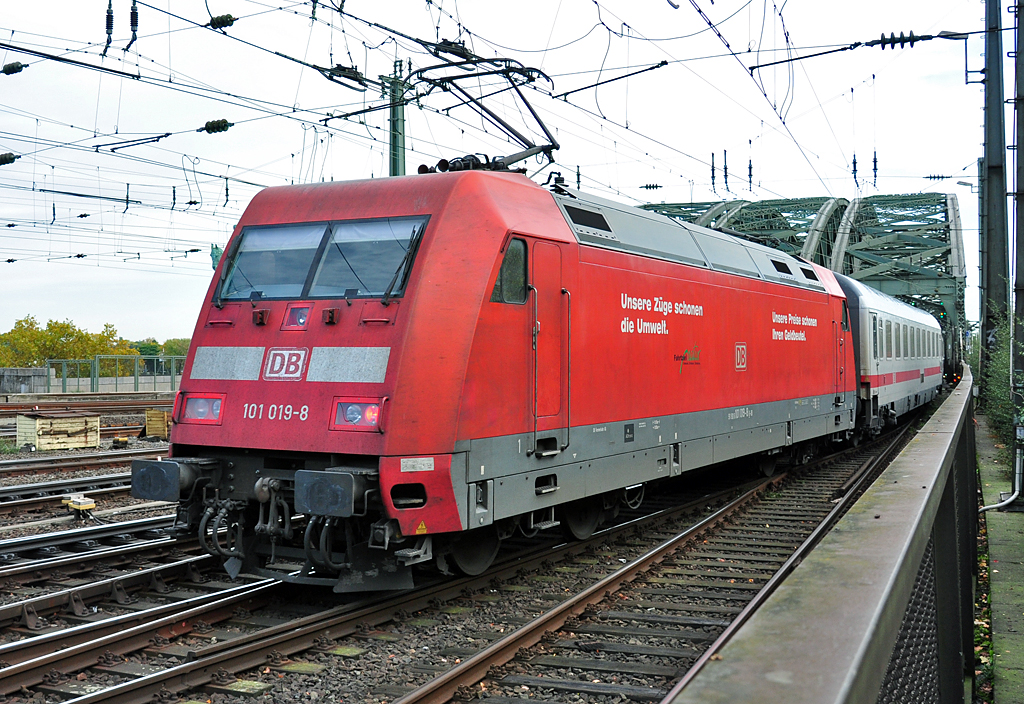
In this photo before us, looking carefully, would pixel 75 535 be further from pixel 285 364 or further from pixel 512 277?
pixel 512 277

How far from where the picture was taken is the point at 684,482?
1388cm

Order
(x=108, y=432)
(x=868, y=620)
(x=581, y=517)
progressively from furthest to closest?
(x=108, y=432) → (x=581, y=517) → (x=868, y=620)

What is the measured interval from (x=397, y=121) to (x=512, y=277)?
9925 mm

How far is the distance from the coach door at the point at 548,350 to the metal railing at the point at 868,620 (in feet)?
13.7

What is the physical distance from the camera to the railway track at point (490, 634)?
207 inches

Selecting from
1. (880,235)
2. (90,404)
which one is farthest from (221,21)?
(880,235)

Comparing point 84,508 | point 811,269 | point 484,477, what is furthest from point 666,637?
point 811,269

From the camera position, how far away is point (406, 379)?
639cm

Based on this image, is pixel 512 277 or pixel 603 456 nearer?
pixel 512 277

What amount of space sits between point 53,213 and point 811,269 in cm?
2157

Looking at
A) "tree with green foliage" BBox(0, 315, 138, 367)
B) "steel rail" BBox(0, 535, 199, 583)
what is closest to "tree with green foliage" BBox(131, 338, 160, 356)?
"tree with green foliage" BBox(0, 315, 138, 367)

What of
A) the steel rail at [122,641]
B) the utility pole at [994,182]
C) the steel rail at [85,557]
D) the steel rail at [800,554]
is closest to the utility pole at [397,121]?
the steel rail at [85,557]

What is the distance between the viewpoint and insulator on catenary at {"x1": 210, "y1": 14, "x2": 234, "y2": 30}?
13.1 meters

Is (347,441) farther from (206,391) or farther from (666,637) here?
(666,637)
